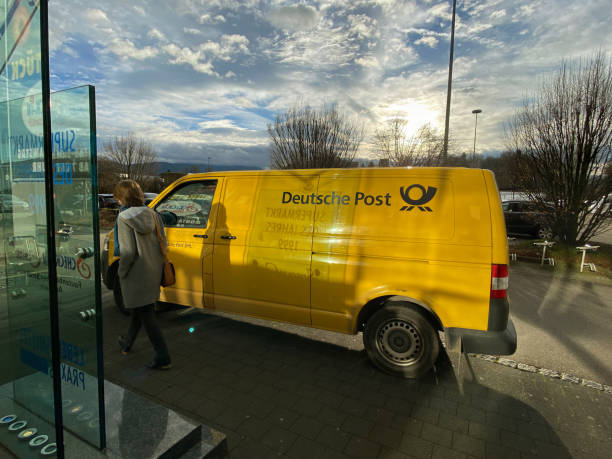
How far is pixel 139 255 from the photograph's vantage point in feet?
10.8

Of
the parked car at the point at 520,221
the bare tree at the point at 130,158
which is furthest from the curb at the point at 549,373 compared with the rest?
the bare tree at the point at 130,158

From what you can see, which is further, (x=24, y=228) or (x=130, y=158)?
(x=130, y=158)

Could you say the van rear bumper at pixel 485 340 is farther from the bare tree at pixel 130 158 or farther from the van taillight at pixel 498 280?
the bare tree at pixel 130 158

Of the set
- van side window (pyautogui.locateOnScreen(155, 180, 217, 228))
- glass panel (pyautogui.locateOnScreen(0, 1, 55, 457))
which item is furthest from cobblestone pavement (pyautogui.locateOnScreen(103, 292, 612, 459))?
van side window (pyautogui.locateOnScreen(155, 180, 217, 228))

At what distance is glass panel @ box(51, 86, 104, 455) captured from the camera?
1892mm

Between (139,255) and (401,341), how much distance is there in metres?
2.70

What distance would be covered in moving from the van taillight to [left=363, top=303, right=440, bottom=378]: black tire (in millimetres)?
692

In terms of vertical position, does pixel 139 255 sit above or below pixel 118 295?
above

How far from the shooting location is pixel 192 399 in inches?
123

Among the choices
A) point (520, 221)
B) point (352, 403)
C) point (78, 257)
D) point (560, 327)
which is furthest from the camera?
point (520, 221)

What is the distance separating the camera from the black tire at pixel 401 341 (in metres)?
3.46

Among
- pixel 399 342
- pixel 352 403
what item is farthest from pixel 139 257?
pixel 399 342

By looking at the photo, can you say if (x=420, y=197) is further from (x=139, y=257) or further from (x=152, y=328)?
(x=152, y=328)

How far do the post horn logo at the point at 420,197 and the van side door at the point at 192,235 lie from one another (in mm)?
2262
